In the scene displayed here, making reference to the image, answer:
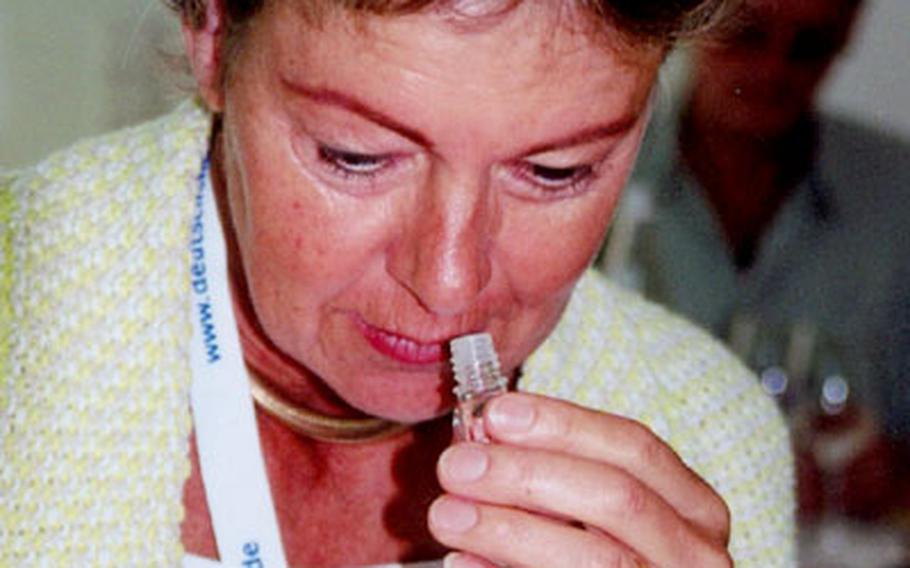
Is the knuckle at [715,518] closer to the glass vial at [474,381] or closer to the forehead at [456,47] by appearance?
the glass vial at [474,381]

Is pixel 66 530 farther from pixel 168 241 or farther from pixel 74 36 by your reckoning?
pixel 74 36

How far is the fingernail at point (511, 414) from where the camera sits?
0.80 meters

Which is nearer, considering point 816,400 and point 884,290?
point 816,400

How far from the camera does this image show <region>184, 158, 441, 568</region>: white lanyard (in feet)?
3.49

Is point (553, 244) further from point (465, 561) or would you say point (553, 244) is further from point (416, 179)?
point (465, 561)

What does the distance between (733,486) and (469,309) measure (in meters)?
0.44

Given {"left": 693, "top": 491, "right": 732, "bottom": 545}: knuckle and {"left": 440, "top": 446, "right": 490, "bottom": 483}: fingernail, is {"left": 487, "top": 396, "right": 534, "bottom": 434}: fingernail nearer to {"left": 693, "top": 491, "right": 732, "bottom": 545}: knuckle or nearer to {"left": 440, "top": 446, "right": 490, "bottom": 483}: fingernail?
{"left": 440, "top": 446, "right": 490, "bottom": 483}: fingernail

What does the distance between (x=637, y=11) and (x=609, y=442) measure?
0.27 meters

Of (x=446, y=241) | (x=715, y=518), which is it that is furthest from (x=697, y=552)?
(x=446, y=241)

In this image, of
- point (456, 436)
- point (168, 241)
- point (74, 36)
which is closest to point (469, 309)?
point (456, 436)

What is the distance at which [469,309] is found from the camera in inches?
35.9

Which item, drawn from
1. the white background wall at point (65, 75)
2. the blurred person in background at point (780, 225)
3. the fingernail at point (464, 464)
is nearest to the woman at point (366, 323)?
the fingernail at point (464, 464)

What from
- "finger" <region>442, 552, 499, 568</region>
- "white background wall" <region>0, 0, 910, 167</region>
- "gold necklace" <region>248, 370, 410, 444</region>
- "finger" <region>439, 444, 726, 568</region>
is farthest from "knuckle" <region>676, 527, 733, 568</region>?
"white background wall" <region>0, 0, 910, 167</region>

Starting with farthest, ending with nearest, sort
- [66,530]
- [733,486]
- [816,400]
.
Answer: [816,400] < [733,486] < [66,530]
